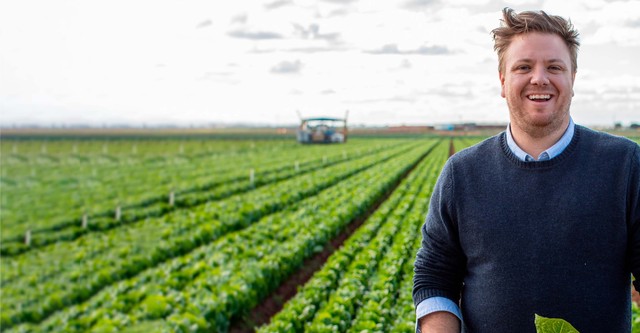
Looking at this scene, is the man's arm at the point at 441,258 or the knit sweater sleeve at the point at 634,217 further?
the man's arm at the point at 441,258

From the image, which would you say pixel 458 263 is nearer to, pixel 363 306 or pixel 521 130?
pixel 521 130

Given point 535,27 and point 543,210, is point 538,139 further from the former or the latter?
point 535,27

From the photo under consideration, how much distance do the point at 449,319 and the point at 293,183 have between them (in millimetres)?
19782

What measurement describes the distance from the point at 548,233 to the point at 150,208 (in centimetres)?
1680

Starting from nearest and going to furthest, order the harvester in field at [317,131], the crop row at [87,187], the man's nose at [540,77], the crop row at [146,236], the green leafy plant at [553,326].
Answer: the green leafy plant at [553,326]
the man's nose at [540,77]
the crop row at [146,236]
the crop row at [87,187]
the harvester in field at [317,131]

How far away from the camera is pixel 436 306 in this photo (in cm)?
239

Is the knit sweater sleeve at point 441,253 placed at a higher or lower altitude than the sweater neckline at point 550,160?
lower

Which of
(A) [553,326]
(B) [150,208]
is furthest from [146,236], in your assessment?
(A) [553,326]

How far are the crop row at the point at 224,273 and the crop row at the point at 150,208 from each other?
194 inches

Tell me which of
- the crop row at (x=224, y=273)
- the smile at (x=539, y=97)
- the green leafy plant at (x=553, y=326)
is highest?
the smile at (x=539, y=97)

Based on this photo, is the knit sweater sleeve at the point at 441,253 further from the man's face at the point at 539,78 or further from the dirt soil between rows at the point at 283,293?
the dirt soil between rows at the point at 283,293

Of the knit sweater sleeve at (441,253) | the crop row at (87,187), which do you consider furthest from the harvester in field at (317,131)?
the knit sweater sleeve at (441,253)

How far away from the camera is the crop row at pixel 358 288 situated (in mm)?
7074

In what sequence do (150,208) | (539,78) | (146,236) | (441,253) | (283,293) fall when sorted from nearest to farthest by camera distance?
(539,78)
(441,253)
(283,293)
(146,236)
(150,208)
